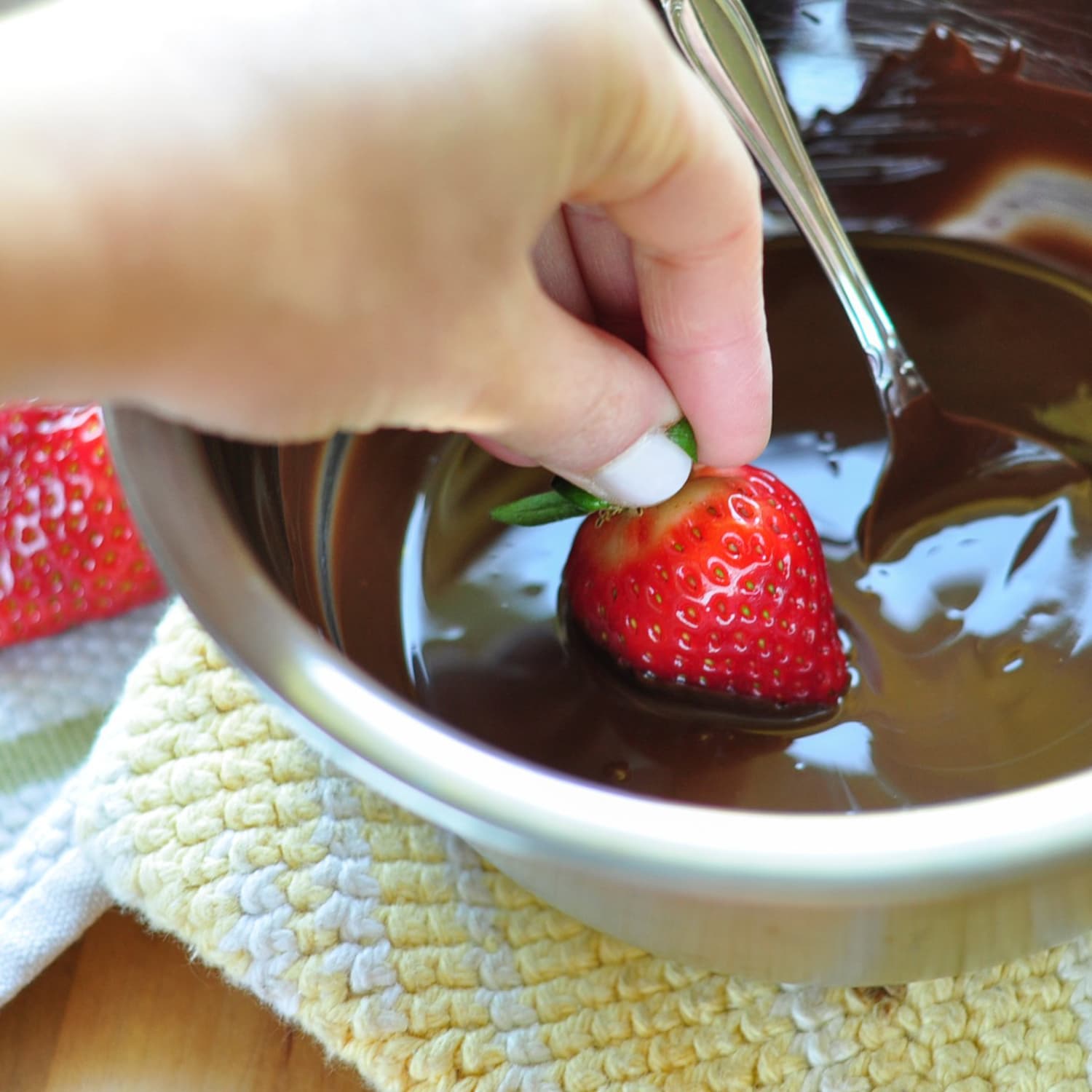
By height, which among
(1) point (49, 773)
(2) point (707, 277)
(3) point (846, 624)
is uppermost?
(2) point (707, 277)

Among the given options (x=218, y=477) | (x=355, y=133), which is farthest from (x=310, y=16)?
(x=218, y=477)

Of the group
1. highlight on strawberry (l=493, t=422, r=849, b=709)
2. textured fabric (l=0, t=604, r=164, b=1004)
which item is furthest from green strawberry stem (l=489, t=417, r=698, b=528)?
textured fabric (l=0, t=604, r=164, b=1004)

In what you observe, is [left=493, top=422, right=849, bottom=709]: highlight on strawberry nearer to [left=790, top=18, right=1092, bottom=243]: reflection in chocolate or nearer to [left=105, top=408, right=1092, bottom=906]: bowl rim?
[left=105, top=408, right=1092, bottom=906]: bowl rim

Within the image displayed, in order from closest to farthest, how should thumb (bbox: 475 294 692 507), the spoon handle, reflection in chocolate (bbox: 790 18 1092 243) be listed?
thumb (bbox: 475 294 692 507) → the spoon handle → reflection in chocolate (bbox: 790 18 1092 243)

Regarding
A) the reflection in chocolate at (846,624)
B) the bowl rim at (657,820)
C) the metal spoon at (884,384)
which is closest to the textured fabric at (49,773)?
the reflection in chocolate at (846,624)

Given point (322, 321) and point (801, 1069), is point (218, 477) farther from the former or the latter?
point (801, 1069)

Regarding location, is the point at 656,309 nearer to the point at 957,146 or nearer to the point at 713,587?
the point at 713,587

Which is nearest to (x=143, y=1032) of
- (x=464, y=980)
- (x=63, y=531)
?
(x=464, y=980)
